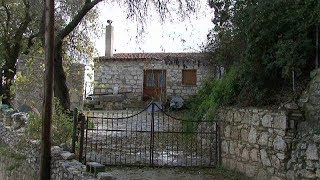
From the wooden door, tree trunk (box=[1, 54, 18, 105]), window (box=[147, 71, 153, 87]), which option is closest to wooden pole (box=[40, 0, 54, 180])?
tree trunk (box=[1, 54, 18, 105])

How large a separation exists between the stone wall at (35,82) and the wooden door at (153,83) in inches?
175

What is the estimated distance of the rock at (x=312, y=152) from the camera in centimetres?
629

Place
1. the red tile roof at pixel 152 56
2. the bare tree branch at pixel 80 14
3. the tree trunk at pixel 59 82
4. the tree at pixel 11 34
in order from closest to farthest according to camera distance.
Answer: the bare tree branch at pixel 80 14
the tree trunk at pixel 59 82
the tree at pixel 11 34
the red tile roof at pixel 152 56

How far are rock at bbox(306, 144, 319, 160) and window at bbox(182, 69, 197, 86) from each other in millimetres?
15984

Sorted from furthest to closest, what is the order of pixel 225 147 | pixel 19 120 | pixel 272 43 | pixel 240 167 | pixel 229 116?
pixel 19 120, pixel 225 147, pixel 229 116, pixel 240 167, pixel 272 43

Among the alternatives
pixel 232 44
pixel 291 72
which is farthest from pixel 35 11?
pixel 291 72

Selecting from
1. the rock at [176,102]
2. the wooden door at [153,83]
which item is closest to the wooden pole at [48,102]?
the rock at [176,102]

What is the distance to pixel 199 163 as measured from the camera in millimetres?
9633

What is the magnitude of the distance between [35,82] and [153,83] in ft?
28.1

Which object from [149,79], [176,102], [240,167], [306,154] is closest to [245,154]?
[240,167]

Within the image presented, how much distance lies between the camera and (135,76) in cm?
2297

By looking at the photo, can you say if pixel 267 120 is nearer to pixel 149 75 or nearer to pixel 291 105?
pixel 291 105

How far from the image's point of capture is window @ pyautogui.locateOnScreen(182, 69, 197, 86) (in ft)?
73.6

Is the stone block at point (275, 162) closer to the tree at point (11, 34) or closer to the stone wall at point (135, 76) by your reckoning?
the tree at point (11, 34)
